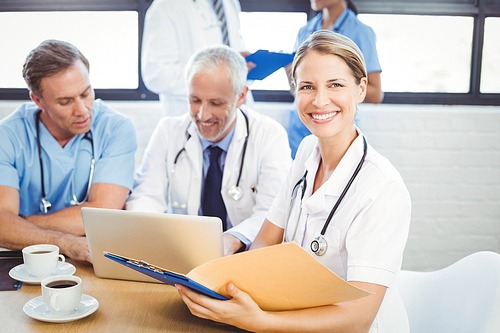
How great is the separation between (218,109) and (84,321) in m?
1.04

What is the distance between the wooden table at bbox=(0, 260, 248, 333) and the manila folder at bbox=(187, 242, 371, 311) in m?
0.11

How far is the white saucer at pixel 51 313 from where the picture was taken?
3.08 feet

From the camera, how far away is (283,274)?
0.85 m

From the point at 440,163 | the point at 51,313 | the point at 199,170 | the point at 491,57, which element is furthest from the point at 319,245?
the point at 491,57

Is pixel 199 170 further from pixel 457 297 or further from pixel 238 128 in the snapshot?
pixel 457 297

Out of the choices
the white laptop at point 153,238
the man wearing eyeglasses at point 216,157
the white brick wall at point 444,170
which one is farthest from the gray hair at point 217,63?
the white brick wall at point 444,170

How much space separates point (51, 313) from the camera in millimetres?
962

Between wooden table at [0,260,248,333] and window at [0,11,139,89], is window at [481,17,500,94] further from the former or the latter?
wooden table at [0,260,248,333]

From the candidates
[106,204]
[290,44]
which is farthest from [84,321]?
[290,44]

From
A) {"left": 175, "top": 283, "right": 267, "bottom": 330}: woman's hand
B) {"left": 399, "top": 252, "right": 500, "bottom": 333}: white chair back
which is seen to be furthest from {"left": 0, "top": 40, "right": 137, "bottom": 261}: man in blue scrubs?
{"left": 399, "top": 252, "right": 500, "bottom": 333}: white chair back

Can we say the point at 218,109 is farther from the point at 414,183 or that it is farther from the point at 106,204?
the point at 414,183

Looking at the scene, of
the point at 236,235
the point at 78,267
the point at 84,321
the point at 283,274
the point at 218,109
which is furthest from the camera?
the point at 218,109

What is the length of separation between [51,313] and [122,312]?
0.14m

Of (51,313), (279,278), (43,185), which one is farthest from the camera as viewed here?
(43,185)
